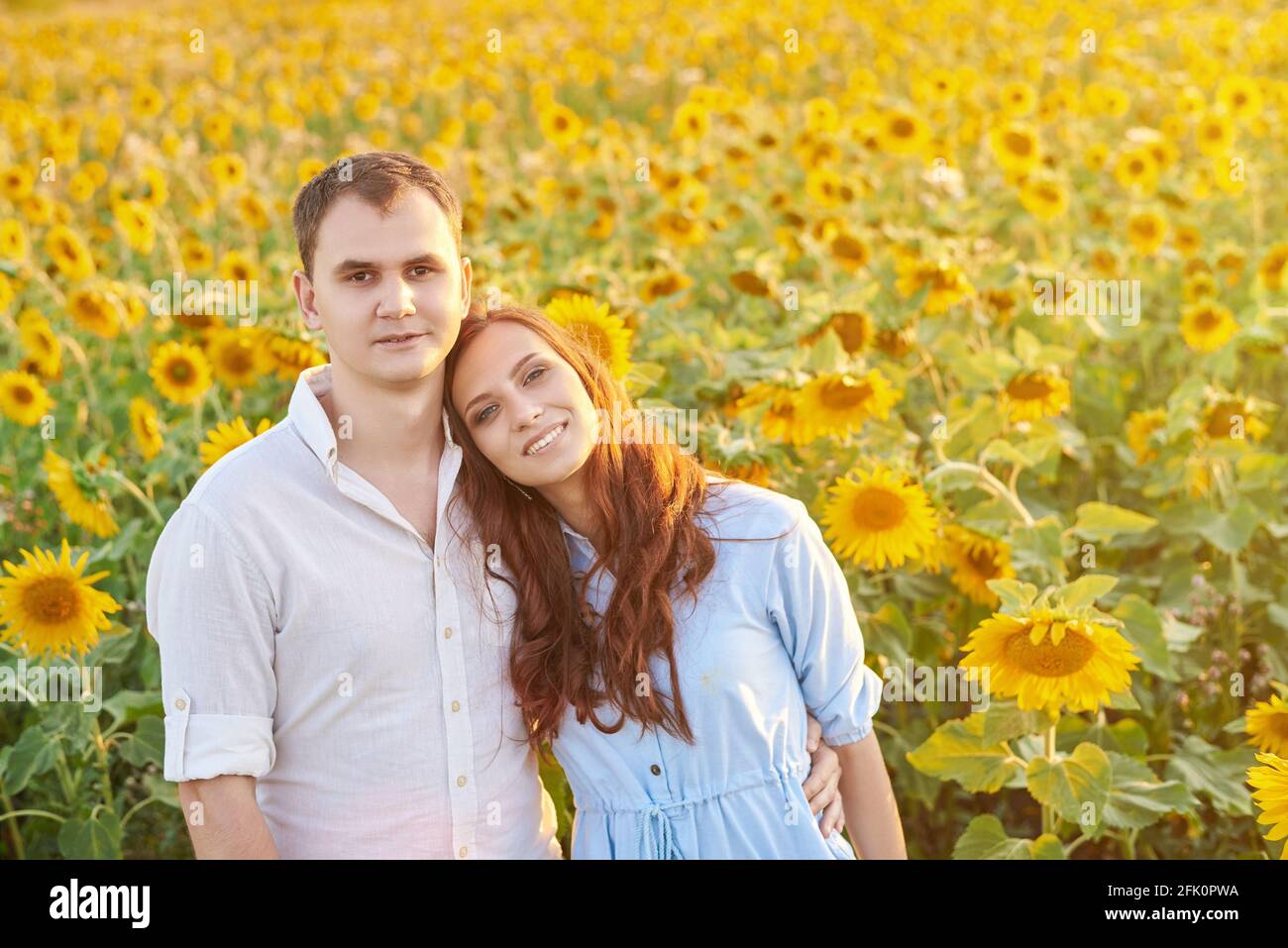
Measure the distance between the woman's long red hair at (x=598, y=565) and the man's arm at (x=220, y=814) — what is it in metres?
0.43

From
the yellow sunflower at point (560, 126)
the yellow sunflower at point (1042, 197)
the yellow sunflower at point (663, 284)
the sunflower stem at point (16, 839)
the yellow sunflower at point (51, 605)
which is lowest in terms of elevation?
the sunflower stem at point (16, 839)

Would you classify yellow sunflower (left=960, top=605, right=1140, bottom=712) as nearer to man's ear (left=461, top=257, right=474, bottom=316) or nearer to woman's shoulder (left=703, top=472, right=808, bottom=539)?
woman's shoulder (left=703, top=472, right=808, bottom=539)

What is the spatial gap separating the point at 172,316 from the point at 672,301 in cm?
147

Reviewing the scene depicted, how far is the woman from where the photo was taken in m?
2.04

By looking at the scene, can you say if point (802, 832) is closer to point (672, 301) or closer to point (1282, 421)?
point (672, 301)

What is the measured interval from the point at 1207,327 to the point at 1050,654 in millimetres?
2008

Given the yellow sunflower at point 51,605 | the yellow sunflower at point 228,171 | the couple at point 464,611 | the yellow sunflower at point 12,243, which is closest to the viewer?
Answer: the couple at point 464,611

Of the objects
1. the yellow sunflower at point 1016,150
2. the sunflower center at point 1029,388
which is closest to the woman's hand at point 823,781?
the sunflower center at point 1029,388

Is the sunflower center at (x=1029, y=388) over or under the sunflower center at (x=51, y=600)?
over

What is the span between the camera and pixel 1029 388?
2959 millimetres

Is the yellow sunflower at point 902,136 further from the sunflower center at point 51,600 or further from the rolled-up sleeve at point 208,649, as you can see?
the rolled-up sleeve at point 208,649

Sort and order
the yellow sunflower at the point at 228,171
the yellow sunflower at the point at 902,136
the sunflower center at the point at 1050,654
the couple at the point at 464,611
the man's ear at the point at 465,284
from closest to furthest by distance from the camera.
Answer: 1. the couple at the point at 464,611
2. the sunflower center at the point at 1050,654
3. the man's ear at the point at 465,284
4. the yellow sunflower at the point at 902,136
5. the yellow sunflower at the point at 228,171

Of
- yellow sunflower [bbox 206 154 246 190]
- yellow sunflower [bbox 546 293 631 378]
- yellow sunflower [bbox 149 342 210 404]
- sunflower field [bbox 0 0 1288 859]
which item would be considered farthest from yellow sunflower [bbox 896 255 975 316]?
yellow sunflower [bbox 206 154 246 190]

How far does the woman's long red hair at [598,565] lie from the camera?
2.04 m
